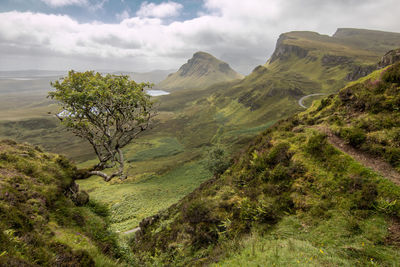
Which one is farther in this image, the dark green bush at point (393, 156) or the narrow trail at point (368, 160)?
the dark green bush at point (393, 156)

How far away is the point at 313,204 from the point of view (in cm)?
1138

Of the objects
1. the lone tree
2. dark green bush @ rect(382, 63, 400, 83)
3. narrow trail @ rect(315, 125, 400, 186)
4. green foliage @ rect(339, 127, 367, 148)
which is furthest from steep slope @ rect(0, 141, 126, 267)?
dark green bush @ rect(382, 63, 400, 83)

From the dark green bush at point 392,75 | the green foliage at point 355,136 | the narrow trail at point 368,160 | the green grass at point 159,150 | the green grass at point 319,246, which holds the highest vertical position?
the dark green bush at point 392,75

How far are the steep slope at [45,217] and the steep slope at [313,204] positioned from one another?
6060 millimetres

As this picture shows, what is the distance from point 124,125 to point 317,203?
15.8m

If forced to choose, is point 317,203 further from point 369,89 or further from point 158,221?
point 158,221

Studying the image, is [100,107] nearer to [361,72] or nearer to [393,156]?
[393,156]

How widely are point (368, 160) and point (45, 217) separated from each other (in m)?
20.3

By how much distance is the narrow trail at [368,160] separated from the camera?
420 inches

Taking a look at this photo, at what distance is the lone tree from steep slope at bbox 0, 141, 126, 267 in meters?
2.71

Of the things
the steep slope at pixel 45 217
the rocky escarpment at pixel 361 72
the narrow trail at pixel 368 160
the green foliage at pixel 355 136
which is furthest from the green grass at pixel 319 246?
the rocky escarpment at pixel 361 72

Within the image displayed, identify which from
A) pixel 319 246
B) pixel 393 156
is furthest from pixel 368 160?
pixel 319 246

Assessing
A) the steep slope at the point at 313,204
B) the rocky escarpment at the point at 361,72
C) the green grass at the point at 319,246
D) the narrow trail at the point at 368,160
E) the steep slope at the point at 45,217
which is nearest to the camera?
the steep slope at the point at 45,217

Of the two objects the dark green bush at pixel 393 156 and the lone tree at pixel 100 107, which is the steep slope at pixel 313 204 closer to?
the dark green bush at pixel 393 156
